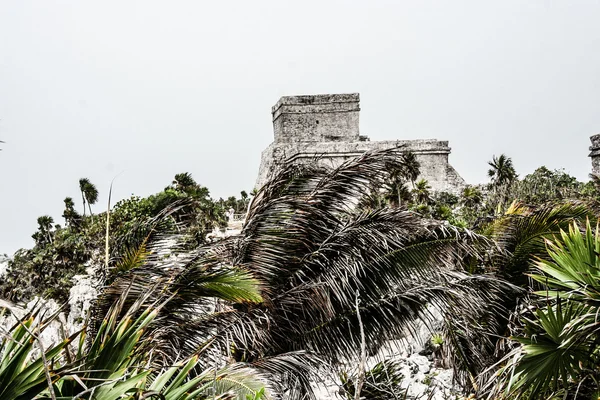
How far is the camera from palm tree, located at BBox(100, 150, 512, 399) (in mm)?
5820

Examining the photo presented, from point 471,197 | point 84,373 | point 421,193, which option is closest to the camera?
point 84,373

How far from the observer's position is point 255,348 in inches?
218

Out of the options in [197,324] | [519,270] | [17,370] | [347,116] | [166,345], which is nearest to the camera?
[17,370]

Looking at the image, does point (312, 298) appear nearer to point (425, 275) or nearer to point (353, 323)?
point (353, 323)

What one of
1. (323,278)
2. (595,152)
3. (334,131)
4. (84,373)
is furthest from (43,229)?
(84,373)

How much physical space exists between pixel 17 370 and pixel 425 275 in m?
4.37

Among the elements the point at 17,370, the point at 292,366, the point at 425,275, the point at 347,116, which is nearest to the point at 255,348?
the point at 292,366

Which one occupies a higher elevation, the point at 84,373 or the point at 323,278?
the point at 323,278

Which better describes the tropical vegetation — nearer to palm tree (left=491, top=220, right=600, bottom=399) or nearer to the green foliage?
the green foliage

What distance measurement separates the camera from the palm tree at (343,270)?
582cm

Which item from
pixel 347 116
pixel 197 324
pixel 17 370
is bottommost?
pixel 17 370

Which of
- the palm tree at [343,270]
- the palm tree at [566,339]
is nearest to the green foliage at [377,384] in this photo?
the palm tree at [343,270]

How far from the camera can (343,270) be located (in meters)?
5.95

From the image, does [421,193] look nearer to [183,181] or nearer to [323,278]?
[183,181]
